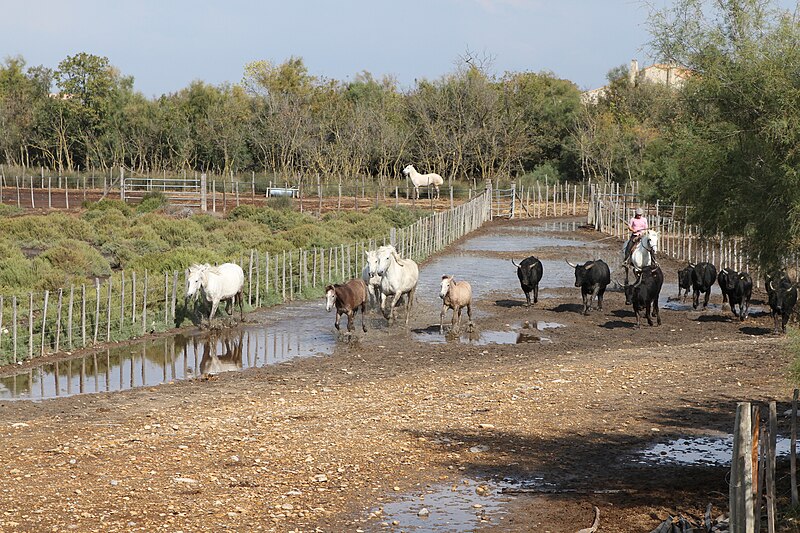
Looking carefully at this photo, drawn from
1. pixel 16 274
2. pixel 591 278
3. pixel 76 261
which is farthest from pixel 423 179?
pixel 591 278

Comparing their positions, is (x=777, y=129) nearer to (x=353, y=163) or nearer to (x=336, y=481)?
(x=336, y=481)

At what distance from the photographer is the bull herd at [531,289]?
→ 20.5m

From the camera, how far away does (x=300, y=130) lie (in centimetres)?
6800

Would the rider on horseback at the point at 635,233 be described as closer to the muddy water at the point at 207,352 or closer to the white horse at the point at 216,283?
the muddy water at the point at 207,352

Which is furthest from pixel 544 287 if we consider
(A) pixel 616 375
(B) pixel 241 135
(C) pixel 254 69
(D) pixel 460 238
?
(C) pixel 254 69

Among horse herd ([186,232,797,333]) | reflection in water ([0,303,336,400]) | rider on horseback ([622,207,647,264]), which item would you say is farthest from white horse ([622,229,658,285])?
reflection in water ([0,303,336,400])

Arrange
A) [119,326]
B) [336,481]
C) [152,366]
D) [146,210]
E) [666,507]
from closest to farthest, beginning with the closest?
1. [666,507]
2. [336,481]
3. [152,366]
4. [119,326]
5. [146,210]

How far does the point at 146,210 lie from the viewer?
50.0 metres

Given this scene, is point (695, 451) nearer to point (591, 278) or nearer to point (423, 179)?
point (591, 278)

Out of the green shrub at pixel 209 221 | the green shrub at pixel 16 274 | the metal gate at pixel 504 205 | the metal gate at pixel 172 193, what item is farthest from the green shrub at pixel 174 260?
the metal gate at pixel 504 205

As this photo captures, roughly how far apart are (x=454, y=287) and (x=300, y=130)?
48651 mm

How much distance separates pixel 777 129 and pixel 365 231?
3076cm

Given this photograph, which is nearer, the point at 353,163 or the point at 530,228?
the point at 530,228

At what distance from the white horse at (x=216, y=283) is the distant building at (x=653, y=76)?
31.8 ft
